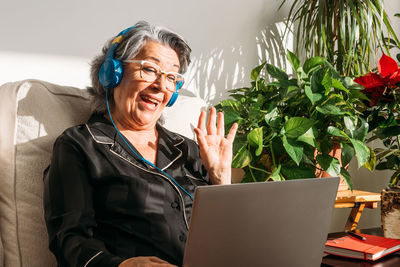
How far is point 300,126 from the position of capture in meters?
1.48

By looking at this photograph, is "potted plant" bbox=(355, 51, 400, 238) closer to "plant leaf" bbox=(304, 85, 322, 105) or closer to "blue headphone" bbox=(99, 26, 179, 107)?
"plant leaf" bbox=(304, 85, 322, 105)

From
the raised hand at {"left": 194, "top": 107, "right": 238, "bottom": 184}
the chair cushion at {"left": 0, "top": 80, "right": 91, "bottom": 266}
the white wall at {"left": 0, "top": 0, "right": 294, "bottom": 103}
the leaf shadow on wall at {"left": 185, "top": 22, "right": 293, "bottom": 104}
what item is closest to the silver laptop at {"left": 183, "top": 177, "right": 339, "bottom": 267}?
the raised hand at {"left": 194, "top": 107, "right": 238, "bottom": 184}

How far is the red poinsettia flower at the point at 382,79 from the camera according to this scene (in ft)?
Answer: 4.46

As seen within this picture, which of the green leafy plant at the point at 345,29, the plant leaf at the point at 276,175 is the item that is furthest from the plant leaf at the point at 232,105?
the green leafy plant at the point at 345,29

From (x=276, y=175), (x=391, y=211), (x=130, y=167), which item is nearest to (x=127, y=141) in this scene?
(x=130, y=167)

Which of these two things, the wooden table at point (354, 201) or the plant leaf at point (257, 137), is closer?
the plant leaf at point (257, 137)

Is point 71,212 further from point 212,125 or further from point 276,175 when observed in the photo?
point 276,175

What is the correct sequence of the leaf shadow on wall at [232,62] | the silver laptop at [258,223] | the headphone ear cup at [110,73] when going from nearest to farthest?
the silver laptop at [258,223]
the headphone ear cup at [110,73]
the leaf shadow on wall at [232,62]

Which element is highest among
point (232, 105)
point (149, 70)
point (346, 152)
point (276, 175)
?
point (149, 70)

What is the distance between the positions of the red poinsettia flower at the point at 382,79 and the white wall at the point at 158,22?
0.78 meters

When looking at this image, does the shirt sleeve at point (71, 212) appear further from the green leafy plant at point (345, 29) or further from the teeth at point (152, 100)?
the green leafy plant at point (345, 29)

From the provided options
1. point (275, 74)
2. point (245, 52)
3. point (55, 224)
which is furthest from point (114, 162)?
point (245, 52)

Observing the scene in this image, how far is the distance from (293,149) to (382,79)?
400 millimetres

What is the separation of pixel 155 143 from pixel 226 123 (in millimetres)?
384
